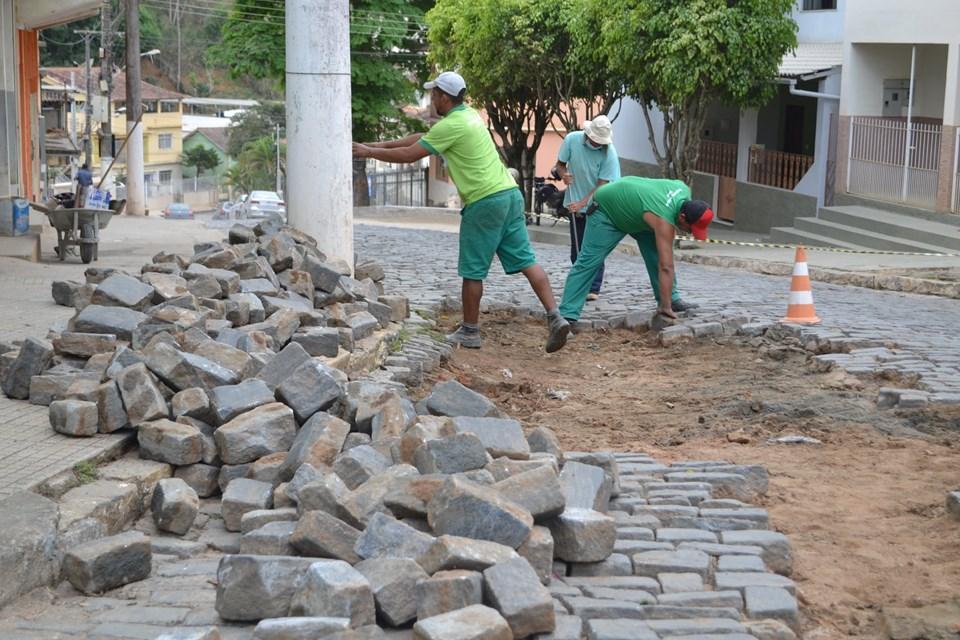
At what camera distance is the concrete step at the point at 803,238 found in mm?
19041

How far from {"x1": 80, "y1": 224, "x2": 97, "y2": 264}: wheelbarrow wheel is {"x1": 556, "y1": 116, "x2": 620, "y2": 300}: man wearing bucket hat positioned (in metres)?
4.50

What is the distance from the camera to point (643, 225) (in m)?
9.45

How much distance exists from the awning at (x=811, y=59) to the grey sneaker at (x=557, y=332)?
47.6ft

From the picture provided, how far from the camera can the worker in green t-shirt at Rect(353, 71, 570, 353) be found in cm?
799

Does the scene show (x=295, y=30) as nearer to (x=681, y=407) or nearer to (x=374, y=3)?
(x=681, y=407)

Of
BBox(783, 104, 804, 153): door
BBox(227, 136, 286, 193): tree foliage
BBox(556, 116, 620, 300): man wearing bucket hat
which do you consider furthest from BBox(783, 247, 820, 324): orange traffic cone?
BBox(227, 136, 286, 193): tree foliage

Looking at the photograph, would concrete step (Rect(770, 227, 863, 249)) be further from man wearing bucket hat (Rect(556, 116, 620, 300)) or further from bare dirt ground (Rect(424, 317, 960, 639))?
bare dirt ground (Rect(424, 317, 960, 639))

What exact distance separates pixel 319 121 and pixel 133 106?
657 inches

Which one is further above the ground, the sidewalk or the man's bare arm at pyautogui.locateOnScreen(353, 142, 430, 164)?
the man's bare arm at pyautogui.locateOnScreen(353, 142, 430, 164)

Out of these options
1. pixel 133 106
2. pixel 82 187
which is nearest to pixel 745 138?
pixel 133 106

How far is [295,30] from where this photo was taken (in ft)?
28.7

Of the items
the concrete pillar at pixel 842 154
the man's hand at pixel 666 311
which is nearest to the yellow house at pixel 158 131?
the concrete pillar at pixel 842 154

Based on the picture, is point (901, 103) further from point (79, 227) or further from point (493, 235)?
point (493, 235)

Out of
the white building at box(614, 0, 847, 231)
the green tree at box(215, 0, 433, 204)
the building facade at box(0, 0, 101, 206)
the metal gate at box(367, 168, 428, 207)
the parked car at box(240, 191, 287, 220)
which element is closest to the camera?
the building facade at box(0, 0, 101, 206)
